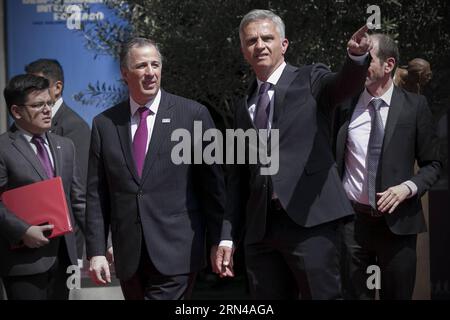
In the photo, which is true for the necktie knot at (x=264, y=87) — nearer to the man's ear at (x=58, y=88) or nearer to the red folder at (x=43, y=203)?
the red folder at (x=43, y=203)

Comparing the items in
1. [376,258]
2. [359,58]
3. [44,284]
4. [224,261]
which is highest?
[359,58]

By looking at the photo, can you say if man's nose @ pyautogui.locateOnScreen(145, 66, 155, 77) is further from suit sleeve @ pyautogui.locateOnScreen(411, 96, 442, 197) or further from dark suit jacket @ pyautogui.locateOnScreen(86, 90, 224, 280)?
suit sleeve @ pyautogui.locateOnScreen(411, 96, 442, 197)

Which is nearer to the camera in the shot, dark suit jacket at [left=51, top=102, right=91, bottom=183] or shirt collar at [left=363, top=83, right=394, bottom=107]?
shirt collar at [left=363, top=83, right=394, bottom=107]

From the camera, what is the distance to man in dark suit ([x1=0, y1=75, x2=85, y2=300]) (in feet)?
21.4

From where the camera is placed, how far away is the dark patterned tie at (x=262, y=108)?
226 inches

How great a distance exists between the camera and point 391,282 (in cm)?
654

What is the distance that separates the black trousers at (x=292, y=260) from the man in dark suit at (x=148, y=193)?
445mm

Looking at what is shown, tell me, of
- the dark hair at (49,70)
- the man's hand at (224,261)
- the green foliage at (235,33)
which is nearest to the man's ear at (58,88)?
the dark hair at (49,70)

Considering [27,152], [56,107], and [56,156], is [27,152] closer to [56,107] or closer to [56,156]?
[56,156]

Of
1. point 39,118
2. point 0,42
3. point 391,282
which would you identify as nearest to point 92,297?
point 0,42

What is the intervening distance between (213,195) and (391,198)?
42.4 inches

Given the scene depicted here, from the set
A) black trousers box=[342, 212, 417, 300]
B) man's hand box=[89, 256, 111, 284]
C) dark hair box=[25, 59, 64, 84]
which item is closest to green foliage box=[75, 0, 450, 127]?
dark hair box=[25, 59, 64, 84]

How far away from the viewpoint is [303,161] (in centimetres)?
564

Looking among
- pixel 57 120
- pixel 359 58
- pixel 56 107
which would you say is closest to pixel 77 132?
pixel 57 120
